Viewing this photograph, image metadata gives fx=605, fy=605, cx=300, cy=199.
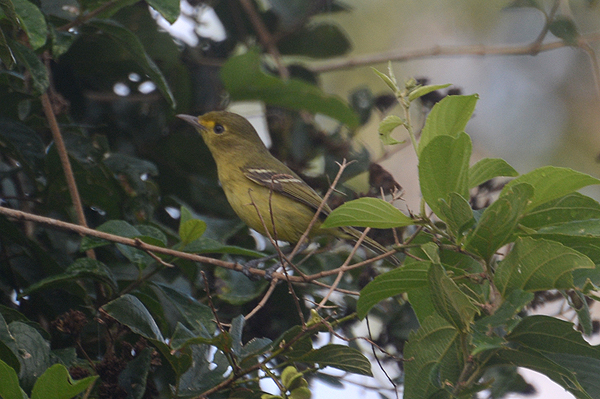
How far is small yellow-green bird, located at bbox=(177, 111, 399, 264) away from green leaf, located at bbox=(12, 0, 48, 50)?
145 cm

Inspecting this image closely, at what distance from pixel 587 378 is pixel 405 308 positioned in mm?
1671

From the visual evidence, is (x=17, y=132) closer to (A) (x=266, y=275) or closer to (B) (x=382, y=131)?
(A) (x=266, y=275)

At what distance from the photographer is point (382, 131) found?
A: 6.82ft

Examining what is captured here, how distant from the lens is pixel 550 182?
195cm

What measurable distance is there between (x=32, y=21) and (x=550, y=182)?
6.66ft

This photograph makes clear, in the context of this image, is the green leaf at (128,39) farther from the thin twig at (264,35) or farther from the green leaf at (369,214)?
the thin twig at (264,35)

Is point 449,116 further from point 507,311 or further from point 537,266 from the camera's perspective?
point 507,311

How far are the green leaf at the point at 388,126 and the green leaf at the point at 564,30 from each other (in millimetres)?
2476

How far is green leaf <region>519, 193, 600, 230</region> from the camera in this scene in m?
2.02

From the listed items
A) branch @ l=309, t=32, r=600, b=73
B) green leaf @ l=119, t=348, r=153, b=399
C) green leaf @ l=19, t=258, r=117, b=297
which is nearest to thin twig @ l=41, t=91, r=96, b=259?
green leaf @ l=19, t=258, r=117, b=297

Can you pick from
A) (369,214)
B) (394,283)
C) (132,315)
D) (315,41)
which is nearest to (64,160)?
(132,315)

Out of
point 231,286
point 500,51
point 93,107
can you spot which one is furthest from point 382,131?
point 500,51

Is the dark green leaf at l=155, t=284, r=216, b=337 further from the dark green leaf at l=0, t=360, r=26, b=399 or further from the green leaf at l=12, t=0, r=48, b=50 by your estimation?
the green leaf at l=12, t=0, r=48, b=50

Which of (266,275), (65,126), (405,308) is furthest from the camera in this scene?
(405,308)
